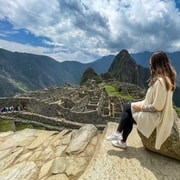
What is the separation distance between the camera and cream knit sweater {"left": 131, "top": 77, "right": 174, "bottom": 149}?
4070 mm

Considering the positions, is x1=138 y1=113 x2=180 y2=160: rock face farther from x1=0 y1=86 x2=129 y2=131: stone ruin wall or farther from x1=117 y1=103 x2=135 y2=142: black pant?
x1=0 y1=86 x2=129 y2=131: stone ruin wall

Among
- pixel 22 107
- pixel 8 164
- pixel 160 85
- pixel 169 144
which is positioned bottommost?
pixel 22 107

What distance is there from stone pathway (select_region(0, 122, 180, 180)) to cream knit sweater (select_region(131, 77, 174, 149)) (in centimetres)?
44

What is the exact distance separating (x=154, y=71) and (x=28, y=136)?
141 inches

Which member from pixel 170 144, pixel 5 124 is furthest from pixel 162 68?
pixel 5 124

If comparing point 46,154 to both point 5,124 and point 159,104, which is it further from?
point 5,124

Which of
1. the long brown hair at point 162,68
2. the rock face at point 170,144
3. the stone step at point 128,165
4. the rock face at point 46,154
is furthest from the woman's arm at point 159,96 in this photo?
the rock face at point 46,154

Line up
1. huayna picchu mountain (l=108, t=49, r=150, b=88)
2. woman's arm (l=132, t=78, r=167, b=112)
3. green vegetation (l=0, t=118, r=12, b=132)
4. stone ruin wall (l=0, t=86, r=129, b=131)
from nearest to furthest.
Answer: woman's arm (l=132, t=78, r=167, b=112) < green vegetation (l=0, t=118, r=12, b=132) < stone ruin wall (l=0, t=86, r=129, b=131) < huayna picchu mountain (l=108, t=49, r=150, b=88)

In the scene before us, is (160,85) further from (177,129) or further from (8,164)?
(8,164)

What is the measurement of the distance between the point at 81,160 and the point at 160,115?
1.63 metres

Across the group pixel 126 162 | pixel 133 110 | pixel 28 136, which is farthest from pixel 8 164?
pixel 133 110

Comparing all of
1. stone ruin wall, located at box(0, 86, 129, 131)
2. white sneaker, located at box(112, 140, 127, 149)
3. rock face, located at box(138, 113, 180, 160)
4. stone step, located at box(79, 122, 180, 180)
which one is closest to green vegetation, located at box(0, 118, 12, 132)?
stone ruin wall, located at box(0, 86, 129, 131)

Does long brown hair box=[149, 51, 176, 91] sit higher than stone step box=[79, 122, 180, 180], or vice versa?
long brown hair box=[149, 51, 176, 91]

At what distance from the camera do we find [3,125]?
19641mm
